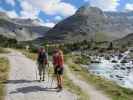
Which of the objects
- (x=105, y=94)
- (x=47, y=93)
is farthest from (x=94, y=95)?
(x=47, y=93)

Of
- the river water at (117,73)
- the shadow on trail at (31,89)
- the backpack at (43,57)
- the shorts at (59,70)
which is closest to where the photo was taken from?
the shadow on trail at (31,89)

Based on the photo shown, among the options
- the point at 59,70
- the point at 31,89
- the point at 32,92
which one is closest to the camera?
the point at 32,92

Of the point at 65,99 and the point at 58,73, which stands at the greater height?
the point at 58,73

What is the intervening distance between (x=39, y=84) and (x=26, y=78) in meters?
4.53

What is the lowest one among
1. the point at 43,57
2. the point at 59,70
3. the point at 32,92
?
the point at 32,92

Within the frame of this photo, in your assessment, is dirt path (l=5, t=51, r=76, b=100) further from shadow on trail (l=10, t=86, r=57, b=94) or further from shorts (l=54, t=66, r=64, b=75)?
shorts (l=54, t=66, r=64, b=75)

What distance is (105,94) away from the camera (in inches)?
1215

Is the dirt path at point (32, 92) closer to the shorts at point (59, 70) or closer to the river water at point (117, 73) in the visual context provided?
the shorts at point (59, 70)

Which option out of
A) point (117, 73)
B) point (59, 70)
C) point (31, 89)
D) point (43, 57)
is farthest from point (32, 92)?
point (117, 73)

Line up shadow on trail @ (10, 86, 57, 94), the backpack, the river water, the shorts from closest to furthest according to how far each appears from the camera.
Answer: shadow on trail @ (10, 86, 57, 94) < the shorts < the backpack < the river water

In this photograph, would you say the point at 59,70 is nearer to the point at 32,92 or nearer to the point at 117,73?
the point at 32,92

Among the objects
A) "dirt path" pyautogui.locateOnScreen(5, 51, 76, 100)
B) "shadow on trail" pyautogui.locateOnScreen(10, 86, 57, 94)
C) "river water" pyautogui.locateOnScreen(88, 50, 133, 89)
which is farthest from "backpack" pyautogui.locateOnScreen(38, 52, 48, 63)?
"river water" pyautogui.locateOnScreen(88, 50, 133, 89)

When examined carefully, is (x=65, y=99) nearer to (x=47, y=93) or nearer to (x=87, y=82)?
(x=47, y=93)

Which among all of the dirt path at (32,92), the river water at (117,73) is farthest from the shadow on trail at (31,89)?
the river water at (117,73)
